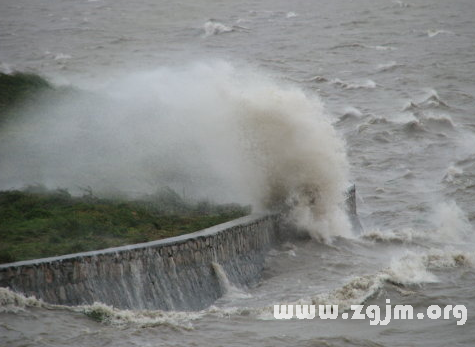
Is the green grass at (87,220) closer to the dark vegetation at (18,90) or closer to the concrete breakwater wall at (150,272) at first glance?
the concrete breakwater wall at (150,272)

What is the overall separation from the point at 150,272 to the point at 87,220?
1.92 m

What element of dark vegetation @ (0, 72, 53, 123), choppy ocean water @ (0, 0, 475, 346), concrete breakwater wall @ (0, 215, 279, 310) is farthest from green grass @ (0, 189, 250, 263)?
dark vegetation @ (0, 72, 53, 123)

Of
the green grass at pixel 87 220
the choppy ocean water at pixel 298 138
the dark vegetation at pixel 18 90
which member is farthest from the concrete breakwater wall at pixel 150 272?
the dark vegetation at pixel 18 90

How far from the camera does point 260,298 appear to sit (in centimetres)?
1121

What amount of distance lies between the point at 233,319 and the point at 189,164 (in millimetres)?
6697

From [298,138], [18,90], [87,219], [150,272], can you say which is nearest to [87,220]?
[87,219]

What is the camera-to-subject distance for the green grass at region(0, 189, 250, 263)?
10.6 metres

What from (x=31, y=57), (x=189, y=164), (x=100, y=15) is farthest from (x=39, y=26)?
(x=189, y=164)

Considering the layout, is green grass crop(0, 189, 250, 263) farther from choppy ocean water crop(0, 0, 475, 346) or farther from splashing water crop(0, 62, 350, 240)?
choppy ocean water crop(0, 0, 475, 346)

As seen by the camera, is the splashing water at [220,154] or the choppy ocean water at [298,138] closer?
the choppy ocean water at [298,138]

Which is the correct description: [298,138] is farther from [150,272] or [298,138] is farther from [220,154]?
[150,272]

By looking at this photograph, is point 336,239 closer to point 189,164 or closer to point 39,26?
point 189,164

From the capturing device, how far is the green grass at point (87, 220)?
1062 cm

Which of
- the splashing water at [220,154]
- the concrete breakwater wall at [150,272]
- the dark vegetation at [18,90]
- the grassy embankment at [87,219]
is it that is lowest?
the concrete breakwater wall at [150,272]
